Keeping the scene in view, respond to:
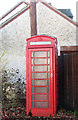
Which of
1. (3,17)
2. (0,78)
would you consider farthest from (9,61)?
(3,17)

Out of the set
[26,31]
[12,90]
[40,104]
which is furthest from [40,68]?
[26,31]

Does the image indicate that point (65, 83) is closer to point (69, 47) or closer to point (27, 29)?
point (69, 47)

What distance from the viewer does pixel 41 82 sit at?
487cm

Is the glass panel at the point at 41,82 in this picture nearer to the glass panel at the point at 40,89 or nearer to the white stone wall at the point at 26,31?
the glass panel at the point at 40,89

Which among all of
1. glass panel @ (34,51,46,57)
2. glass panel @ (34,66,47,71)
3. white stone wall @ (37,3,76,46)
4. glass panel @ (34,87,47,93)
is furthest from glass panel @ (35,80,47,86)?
white stone wall @ (37,3,76,46)

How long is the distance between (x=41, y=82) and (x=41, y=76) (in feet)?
0.53

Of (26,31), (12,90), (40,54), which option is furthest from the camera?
(26,31)

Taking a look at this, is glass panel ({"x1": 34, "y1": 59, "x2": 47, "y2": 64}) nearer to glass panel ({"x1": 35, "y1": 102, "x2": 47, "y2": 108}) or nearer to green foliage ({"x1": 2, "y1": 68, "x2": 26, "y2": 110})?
glass panel ({"x1": 35, "y1": 102, "x2": 47, "y2": 108})

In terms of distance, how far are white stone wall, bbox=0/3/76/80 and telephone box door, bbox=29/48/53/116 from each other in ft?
7.93

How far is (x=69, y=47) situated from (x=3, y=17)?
123 inches

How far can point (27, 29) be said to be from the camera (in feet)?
24.2

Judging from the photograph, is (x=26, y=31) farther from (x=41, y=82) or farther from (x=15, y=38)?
(x=41, y=82)

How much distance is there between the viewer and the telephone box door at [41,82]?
482cm

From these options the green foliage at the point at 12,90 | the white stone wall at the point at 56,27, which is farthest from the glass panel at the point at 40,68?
the white stone wall at the point at 56,27
